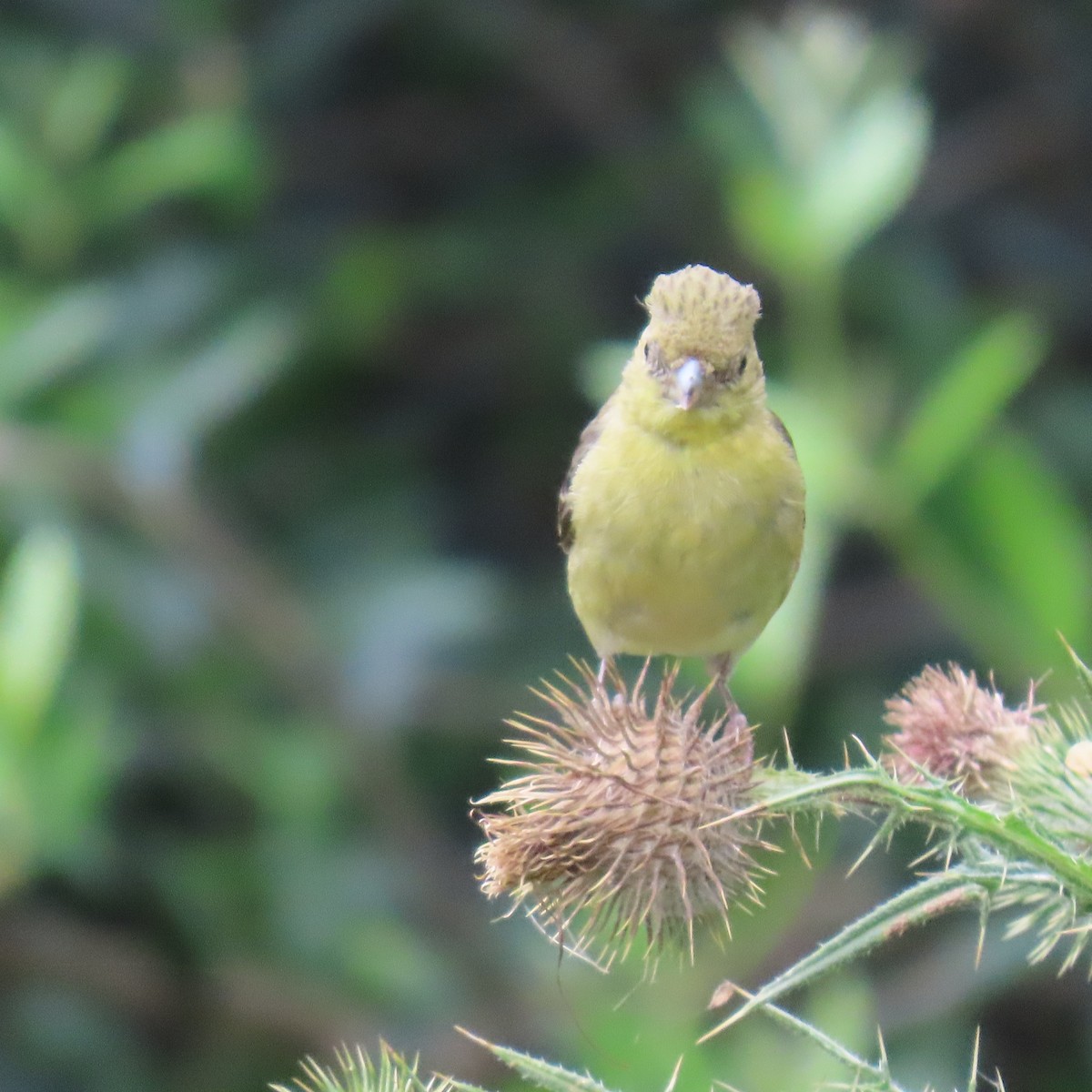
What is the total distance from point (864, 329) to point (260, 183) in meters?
2.31

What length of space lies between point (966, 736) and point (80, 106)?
163 inches

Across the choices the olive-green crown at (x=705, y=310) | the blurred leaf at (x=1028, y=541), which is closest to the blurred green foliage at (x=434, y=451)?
the blurred leaf at (x=1028, y=541)

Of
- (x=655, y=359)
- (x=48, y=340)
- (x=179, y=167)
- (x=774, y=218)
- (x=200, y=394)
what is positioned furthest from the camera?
(x=179, y=167)

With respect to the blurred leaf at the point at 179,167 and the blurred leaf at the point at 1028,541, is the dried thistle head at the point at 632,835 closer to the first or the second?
the blurred leaf at the point at 1028,541

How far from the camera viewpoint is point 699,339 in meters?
3.37

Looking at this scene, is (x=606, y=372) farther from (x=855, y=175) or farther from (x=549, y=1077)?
(x=549, y=1077)

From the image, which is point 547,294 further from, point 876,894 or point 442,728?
point 876,894

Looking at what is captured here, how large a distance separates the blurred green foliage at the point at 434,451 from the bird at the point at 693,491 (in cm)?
62

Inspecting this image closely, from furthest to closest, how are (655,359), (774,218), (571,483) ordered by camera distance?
(774,218), (571,483), (655,359)

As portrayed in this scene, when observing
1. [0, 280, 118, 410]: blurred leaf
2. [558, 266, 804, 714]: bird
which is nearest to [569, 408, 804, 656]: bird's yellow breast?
[558, 266, 804, 714]: bird

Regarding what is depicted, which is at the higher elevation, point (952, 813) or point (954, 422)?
point (954, 422)

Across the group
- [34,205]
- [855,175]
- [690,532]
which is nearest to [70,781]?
[34,205]

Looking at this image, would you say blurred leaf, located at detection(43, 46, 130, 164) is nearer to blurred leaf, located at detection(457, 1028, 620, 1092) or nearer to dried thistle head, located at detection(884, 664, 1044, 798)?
dried thistle head, located at detection(884, 664, 1044, 798)

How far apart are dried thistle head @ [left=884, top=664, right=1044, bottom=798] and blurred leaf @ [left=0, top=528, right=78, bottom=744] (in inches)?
99.4
